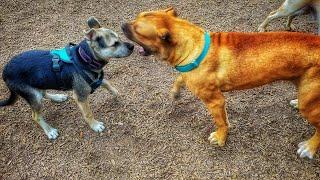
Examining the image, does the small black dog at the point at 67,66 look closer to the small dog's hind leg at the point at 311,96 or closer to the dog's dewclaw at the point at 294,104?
the small dog's hind leg at the point at 311,96

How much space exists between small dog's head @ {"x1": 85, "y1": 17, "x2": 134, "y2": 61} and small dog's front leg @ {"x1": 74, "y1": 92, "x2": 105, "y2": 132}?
0.57 metres

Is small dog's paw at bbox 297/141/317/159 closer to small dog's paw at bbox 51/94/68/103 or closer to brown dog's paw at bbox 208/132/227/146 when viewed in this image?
brown dog's paw at bbox 208/132/227/146

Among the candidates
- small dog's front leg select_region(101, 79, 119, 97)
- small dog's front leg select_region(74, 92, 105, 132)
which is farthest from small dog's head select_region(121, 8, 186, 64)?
small dog's front leg select_region(101, 79, 119, 97)

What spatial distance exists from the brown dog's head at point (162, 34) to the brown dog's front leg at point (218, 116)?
619mm

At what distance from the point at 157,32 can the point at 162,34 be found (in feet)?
0.18

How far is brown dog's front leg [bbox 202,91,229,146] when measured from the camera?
4086mm

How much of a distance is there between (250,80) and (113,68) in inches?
92.4

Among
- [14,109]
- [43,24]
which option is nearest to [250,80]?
[14,109]

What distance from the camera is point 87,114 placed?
4.62m

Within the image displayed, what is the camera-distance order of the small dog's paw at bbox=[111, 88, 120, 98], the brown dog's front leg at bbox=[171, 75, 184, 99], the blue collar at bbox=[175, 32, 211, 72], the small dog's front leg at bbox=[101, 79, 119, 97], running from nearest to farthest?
the blue collar at bbox=[175, 32, 211, 72]
the brown dog's front leg at bbox=[171, 75, 184, 99]
the small dog's front leg at bbox=[101, 79, 119, 97]
the small dog's paw at bbox=[111, 88, 120, 98]

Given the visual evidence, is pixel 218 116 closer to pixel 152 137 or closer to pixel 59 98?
pixel 152 137

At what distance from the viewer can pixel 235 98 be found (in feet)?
16.7

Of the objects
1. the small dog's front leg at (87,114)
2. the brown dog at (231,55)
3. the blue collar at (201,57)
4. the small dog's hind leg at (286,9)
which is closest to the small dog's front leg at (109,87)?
the small dog's front leg at (87,114)

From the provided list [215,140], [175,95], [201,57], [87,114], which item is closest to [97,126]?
[87,114]
